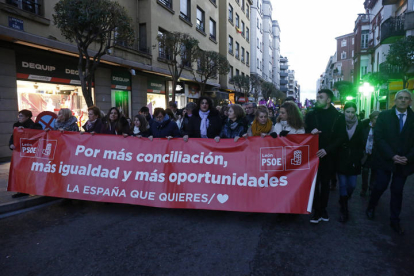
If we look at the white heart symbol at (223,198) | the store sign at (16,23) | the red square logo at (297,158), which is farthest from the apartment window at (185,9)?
the white heart symbol at (223,198)

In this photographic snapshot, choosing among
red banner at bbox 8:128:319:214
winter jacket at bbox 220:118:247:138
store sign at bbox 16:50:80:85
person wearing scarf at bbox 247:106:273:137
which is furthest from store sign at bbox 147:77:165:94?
person wearing scarf at bbox 247:106:273:137

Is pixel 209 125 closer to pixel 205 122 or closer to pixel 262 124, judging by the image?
Result: pixel 205 122

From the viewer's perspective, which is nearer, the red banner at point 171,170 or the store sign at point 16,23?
the red banner at point 171,170

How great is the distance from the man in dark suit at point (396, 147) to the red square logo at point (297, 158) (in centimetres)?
104

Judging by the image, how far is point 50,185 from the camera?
531 centimetres

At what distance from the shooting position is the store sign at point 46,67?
10258 millimetres

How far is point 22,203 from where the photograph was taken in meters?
5.46

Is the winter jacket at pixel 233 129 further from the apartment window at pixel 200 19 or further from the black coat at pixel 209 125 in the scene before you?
the apartment window at pixel 200 19

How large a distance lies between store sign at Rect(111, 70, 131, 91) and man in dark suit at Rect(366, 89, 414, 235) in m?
12.6

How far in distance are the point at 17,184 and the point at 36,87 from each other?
6502 millimetres

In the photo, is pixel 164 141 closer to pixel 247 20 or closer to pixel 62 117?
pixel 62 117

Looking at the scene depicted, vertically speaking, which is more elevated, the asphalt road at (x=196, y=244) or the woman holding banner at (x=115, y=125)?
the woman holding banner at (x=115, y=125)

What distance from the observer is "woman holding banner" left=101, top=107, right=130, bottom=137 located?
6.12 metres

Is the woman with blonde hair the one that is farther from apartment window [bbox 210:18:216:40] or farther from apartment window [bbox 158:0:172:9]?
apartment window [bbox 210:18:216:40]
